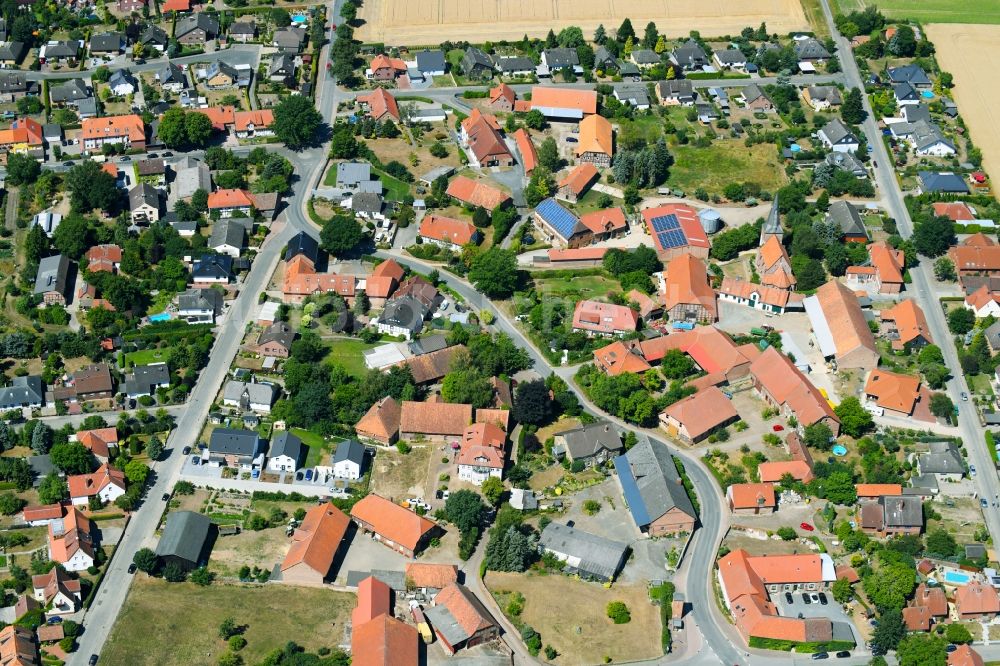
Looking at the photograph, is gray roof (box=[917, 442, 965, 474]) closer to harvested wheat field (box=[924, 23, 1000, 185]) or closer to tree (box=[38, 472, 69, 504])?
harvested wheat field (box=[924, 23, 1000, 185])

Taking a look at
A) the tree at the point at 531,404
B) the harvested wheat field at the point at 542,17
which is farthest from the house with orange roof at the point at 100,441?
the harvested wheat field at the point at 542,17

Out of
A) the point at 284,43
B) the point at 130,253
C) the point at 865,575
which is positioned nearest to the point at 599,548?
the point at 865,575

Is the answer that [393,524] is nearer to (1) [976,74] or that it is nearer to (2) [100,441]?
(2) [100,441]

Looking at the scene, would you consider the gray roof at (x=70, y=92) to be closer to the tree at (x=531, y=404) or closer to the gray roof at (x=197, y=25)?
the gray roof at (x=197, y=25)

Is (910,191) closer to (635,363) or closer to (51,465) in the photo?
(635,363)

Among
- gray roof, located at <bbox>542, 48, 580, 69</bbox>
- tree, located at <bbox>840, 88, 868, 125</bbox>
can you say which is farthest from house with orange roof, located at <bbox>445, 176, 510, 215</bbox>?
tree, located at <bbox>840, 88, 868, 125</bbox>

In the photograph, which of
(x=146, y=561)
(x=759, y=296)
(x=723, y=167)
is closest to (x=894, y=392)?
(x=759, y=296)
